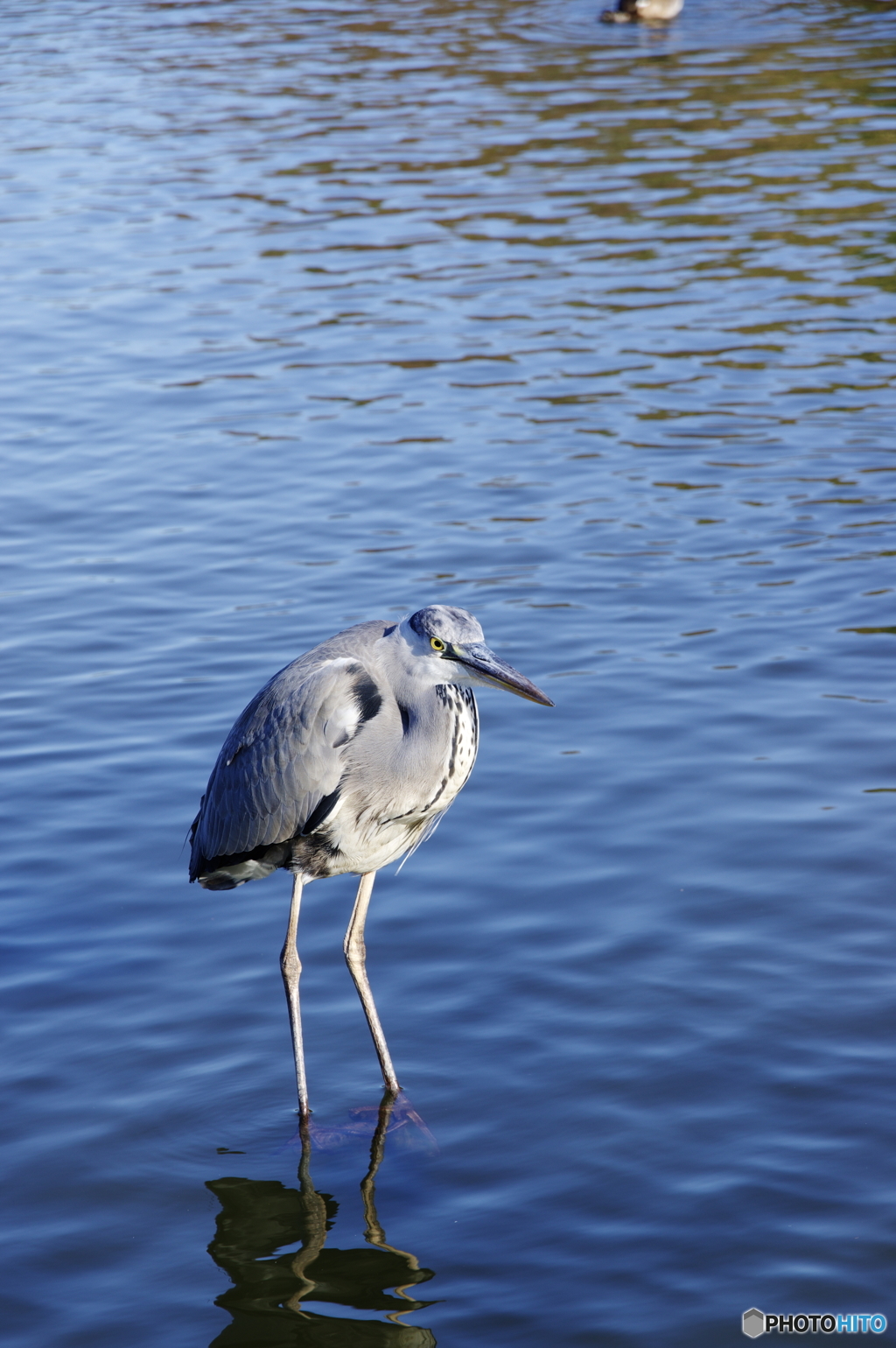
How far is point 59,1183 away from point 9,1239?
26 centimetres

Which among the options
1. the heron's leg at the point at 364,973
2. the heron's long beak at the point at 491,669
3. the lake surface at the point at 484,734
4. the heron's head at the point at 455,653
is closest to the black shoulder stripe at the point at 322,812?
the heron's leg at the point at 364,973

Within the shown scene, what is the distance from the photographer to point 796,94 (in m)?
19.3

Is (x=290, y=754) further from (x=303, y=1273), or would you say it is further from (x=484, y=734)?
(x=484, y=734)

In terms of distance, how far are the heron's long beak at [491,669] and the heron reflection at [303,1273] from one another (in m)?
1.59

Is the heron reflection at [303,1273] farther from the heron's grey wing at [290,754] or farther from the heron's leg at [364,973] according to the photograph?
the heron's grey wing at [290,754]

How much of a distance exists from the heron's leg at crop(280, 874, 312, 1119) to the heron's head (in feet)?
3.28

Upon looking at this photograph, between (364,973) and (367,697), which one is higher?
(367,697)

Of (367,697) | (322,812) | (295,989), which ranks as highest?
(367,697)

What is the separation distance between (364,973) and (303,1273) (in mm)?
1127

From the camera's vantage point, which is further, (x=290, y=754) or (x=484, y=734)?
(x=484, y=734)

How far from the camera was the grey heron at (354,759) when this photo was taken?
15.7ft

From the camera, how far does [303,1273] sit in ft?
14.5

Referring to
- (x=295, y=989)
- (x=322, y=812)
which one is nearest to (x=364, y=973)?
(x=295, y=989)

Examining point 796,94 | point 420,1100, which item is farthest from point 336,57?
point 420,1100
